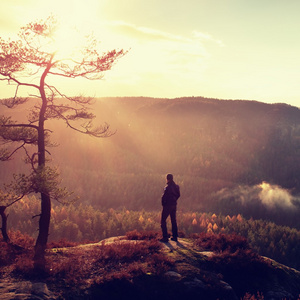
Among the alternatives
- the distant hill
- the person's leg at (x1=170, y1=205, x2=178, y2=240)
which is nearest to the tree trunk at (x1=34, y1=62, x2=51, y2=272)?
the person's leg at (x1=170, y1=205, x2=178, y2=240)

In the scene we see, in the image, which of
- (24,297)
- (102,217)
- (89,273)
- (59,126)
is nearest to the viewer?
(24,297)

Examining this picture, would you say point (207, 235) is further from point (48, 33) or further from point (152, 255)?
point (48, 33)

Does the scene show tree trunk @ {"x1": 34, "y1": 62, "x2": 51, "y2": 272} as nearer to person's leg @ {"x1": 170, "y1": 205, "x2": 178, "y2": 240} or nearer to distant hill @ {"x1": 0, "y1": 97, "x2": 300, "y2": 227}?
person's leg @ {"x1": 170, "y1": 205, "x2": 178, "y2": 240}

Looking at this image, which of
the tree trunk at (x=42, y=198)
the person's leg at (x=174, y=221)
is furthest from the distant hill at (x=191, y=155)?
the tree trunk at (x=42, y=198)

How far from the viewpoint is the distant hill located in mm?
84188

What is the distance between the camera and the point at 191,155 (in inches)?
4099

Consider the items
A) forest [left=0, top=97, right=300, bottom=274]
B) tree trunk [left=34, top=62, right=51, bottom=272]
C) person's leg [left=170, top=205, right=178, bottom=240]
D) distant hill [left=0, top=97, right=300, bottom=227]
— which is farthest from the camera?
distant hill [left=0, top=97, right=300, bottom=227]

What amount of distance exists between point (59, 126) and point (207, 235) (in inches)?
3700

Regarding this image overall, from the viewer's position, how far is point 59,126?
106m

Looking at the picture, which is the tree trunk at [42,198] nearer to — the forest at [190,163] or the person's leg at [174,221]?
the person's leg at [174,221]

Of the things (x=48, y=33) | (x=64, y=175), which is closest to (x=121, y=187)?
(x=64, y=175)

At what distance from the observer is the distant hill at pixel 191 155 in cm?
8419

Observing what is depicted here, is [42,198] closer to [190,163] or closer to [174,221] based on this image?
[174,221]

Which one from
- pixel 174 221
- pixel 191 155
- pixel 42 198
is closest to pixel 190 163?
pixel 191 155
